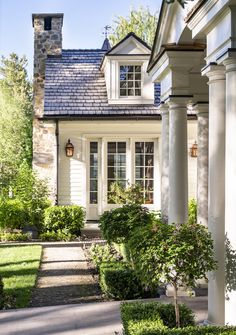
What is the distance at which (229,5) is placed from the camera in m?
5.67

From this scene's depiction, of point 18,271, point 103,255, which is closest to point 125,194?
point 103,255

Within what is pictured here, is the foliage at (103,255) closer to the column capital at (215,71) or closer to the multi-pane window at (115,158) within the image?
the multi-pane window at (115,158)

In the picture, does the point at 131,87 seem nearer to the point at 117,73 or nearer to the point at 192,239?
the point at 117,73

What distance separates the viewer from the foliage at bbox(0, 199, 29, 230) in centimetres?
1648

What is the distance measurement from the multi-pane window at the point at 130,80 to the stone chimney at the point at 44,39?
2.79m

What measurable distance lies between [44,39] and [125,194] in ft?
22.9

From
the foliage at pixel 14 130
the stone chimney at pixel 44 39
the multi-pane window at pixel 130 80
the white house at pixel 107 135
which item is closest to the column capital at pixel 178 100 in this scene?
the white house at pixel 107 135

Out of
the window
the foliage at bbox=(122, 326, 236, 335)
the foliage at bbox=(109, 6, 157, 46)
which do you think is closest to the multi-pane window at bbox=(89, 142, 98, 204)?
the window

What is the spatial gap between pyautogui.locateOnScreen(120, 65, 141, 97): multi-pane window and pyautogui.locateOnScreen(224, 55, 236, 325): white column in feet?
41.9

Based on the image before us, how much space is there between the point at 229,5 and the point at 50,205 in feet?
40.9

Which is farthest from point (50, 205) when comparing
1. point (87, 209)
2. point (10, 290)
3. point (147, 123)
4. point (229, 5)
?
point (229, 5)

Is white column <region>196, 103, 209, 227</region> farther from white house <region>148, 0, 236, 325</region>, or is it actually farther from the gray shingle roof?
the gray shingle roof

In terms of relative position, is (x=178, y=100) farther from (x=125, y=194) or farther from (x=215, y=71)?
(x=125, y=194)

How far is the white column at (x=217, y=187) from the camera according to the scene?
20.8 ft
